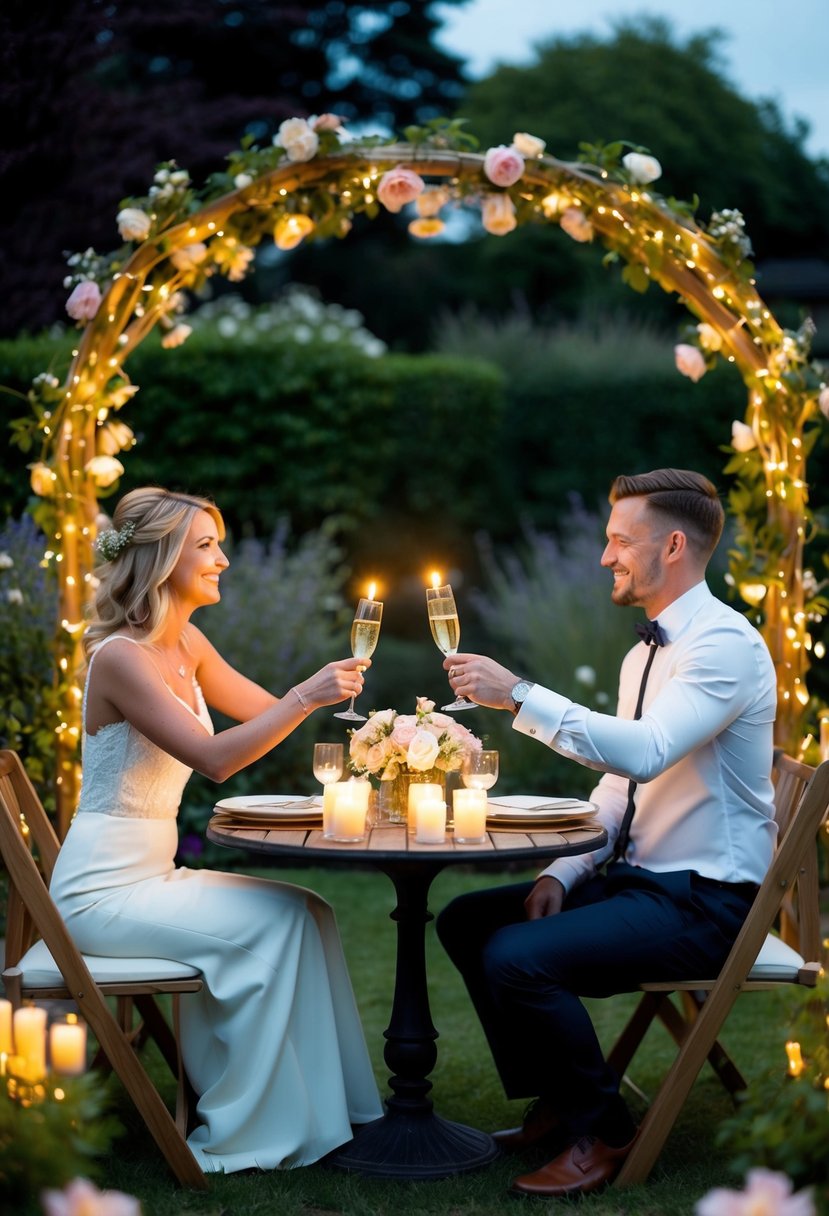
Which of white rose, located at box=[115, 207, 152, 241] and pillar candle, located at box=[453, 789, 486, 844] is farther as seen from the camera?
white rose, located at box=[115, 207, 152, 241]

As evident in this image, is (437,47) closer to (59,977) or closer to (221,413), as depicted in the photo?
(221,413)

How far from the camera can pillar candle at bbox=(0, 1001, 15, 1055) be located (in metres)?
2.53

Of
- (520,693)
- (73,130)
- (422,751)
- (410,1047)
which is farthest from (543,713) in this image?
(73,130)

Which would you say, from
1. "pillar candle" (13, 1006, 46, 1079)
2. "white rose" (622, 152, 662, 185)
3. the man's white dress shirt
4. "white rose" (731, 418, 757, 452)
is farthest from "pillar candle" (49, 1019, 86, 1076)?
"white rose" (622, 152, 662, 185)

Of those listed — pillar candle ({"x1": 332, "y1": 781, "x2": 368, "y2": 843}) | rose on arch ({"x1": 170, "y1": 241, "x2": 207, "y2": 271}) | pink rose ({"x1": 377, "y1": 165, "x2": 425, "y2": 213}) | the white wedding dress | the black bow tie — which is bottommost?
Result: the white wedding dress

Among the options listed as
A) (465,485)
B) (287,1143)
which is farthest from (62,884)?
(465,485)

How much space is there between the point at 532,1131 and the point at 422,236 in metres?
2.92

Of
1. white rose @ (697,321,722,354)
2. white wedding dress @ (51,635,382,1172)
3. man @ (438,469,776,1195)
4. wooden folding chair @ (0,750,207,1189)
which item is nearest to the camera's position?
wooden folding chair @ (0,750,207,1189)

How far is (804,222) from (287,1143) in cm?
2634

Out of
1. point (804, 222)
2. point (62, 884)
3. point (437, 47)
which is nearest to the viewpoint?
point (62, 884)

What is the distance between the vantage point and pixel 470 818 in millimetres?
3377

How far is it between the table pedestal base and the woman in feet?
0.24

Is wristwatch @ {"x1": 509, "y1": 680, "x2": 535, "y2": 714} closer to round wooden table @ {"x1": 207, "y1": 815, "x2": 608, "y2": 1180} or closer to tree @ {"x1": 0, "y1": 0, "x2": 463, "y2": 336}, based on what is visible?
round wooden table @ {"x1": 207, "y1": 815, "x2": 608, "y2": 1180}

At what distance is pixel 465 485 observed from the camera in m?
12.9
